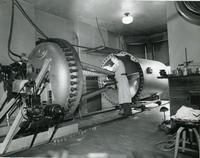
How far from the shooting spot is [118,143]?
8.35 feet

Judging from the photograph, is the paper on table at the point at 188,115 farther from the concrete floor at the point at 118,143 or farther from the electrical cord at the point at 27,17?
the electrical cord at the point at 27,17

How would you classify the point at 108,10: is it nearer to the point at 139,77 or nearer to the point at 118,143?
the point at 139,77

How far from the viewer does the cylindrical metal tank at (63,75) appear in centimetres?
268

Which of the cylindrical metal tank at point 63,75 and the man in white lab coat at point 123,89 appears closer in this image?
the cylindrical metal tank at point 63,75

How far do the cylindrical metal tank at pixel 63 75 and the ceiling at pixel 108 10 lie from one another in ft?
6.84

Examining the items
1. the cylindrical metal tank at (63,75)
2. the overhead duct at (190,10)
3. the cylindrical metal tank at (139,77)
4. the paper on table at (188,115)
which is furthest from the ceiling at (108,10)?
the paper on table at (188,115)

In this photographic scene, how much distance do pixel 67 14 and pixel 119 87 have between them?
8.47 feet

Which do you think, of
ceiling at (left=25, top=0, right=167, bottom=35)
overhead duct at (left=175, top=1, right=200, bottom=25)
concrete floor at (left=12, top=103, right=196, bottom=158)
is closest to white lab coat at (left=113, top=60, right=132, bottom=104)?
concrete floor at (left=12, top=103, right=196, bottom=158)

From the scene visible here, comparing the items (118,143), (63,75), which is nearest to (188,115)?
(118,143)

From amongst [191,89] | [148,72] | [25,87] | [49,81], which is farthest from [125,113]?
[25,87]

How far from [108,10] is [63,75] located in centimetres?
304

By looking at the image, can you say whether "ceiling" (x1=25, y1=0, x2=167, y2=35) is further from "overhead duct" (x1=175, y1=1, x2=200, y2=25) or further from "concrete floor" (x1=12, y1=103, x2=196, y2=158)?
"concrete floor" (x1=12, y1=103, x2=196, y2=158)

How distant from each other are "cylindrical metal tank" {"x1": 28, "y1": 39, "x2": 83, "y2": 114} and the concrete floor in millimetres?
576

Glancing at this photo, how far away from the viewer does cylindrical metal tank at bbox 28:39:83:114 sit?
2.68 m
